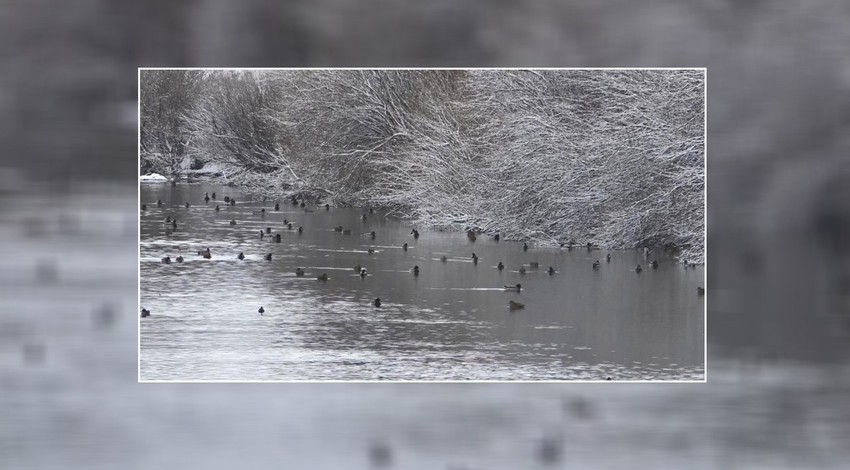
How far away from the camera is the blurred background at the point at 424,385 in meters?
6.88

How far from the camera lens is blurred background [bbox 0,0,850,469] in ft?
22.6

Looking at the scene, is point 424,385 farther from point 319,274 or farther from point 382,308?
point 319,274

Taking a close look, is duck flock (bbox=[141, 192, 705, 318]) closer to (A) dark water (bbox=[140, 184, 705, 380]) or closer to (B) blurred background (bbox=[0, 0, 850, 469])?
(A) dark water (bbox=[140, 184, 705, 380])

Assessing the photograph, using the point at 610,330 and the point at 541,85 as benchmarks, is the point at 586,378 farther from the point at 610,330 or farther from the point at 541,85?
the point at 541,85

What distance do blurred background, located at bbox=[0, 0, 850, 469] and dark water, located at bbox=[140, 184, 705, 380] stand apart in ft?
0.70

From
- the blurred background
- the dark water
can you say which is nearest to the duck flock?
the dark water

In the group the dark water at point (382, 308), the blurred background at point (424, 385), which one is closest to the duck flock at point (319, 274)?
the dark water at point (382, 308)

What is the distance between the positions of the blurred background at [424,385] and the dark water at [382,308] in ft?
0.70

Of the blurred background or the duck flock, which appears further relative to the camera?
the blurred background
